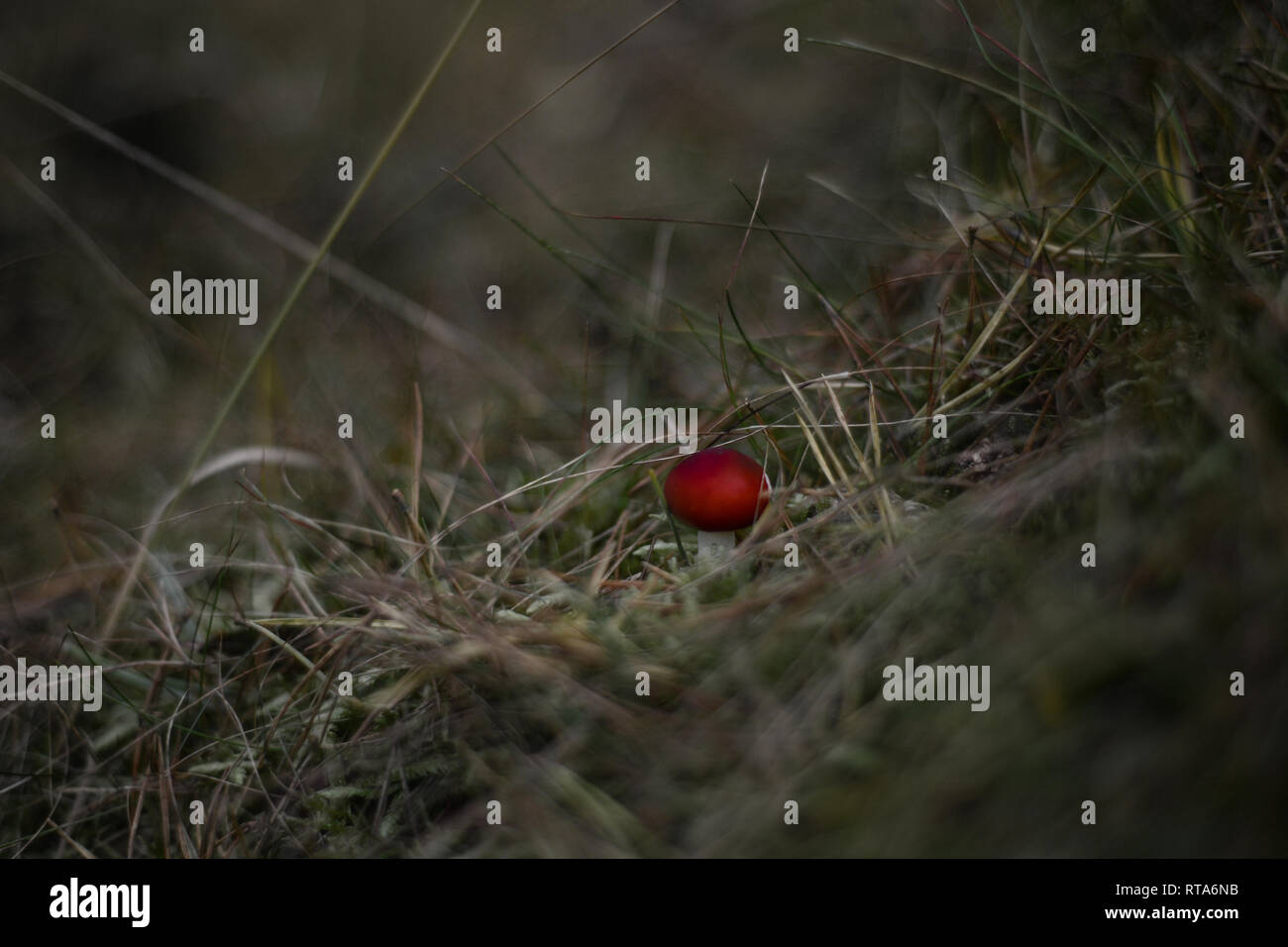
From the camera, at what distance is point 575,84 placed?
11.3ft

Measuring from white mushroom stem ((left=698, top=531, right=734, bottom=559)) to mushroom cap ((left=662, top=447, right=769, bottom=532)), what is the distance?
6 cm

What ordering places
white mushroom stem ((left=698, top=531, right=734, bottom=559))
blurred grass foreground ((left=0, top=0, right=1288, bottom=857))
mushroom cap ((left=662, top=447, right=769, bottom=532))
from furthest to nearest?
white mushroom stem ((left=698, top=531, right=734, bottom=559)), mushroom cap ((left=662, top=447, right=769, bottom=532)), blurred grass foreground ((left=0, top=0, right=1288, bottom=857))

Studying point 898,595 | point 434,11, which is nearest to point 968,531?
point 898,595

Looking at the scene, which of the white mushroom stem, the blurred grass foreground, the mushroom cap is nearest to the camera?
the blurred grass foreground

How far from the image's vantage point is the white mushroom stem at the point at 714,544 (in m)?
1.76

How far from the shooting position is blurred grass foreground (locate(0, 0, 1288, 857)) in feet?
3.97

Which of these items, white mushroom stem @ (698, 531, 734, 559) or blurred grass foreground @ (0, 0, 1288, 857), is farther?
white mushroom stem @ (698, 531, 734, 559)

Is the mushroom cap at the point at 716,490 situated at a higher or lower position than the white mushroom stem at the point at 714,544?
higher

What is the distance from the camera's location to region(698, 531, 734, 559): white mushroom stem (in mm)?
1763

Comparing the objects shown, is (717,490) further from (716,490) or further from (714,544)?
(714,544)

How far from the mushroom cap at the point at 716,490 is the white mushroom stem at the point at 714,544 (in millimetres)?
57

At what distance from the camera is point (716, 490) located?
1655mm

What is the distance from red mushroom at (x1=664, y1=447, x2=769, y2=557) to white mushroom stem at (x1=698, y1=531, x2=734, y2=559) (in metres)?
0.05

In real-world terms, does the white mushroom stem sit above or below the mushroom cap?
below
